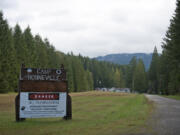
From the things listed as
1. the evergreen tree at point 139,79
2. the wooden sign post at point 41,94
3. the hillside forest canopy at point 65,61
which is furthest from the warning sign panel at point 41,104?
the evergreen tree at point 139,79

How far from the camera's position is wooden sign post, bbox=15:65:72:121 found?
12602 millimetres

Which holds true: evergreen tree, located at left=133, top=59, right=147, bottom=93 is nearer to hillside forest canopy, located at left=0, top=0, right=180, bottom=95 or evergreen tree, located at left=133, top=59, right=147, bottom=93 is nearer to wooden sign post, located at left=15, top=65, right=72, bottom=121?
hillside forest canopy, located at left=0, top=0, right=180, bottom=95

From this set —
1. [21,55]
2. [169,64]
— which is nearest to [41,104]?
[169,64]

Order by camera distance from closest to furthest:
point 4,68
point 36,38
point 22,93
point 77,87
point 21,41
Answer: point 22,93, point 4,68, point 21,41, point 36,38, point 77,87

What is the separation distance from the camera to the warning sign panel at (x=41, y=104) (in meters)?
12.6

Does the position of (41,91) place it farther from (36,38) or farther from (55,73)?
(36,38)

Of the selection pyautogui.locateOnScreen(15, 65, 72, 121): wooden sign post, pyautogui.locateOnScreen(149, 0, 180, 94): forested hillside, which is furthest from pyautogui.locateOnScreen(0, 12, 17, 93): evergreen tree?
pyautogui.locateOnScreen(15, 65, 72, 121): wooden sign post

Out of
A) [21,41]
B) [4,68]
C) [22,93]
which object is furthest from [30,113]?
[21,41]

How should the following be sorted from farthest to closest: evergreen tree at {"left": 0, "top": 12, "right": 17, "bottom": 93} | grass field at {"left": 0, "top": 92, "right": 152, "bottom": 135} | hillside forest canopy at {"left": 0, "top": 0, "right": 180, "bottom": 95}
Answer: evergreen tree at {"left": 0, "top": 12, "right": 17, "bottom": 93} < hillside forest canopy at {"left": 0, "top": 0, "right": 180, "bottom": 95} < grass field at {"left": 0, "top": 92, "right": 152, "bottom": 135}

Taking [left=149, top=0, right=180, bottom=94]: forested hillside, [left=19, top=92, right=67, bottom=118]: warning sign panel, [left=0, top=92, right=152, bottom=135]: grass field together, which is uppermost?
[left=149, top=0, right=180, bottom=94]: forested hillside

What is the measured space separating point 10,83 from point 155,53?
65.8 m

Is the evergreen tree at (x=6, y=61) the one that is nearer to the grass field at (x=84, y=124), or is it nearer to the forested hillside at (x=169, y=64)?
the forested hillside at (x=169, y=64)

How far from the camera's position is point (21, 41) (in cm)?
6556

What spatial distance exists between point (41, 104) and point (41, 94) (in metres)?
0.48
